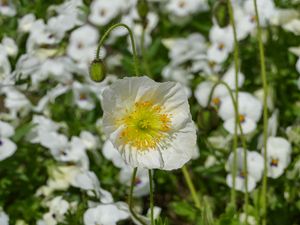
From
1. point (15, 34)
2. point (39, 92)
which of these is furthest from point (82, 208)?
point (15, 34)

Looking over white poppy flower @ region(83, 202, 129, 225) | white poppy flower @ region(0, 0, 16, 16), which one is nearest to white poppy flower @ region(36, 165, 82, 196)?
white poppy flower @ region(83, 202, 129, 225)

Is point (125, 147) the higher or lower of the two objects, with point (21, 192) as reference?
higher

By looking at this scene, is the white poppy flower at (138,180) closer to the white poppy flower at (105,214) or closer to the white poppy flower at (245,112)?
the white poppy flower at (105,214)

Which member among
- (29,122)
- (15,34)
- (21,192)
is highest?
(15,34)

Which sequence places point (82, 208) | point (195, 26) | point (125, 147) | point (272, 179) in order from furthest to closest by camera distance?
point (195, 26)
point (272, 179)
point (82, 208)
point (125, 147)

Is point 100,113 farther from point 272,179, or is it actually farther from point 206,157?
point 272,179

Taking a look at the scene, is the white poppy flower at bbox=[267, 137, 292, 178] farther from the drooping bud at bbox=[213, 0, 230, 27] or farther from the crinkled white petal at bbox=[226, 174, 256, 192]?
the drooping bud at bbox=[213, 0, 230, 27]

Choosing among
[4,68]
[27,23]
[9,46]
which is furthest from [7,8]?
[4,68]
